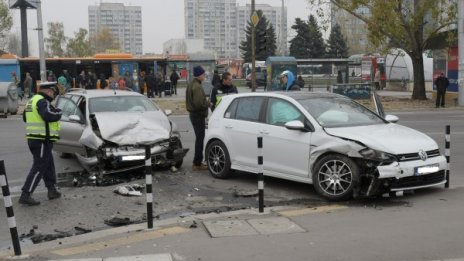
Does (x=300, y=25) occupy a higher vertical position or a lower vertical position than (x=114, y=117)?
higher

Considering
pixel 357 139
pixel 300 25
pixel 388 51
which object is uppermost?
pixel 300 25

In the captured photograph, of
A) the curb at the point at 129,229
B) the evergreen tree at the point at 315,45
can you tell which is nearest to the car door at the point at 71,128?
the curb at the point at 129,229

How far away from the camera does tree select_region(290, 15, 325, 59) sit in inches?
3108

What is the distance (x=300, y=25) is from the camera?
259 ft

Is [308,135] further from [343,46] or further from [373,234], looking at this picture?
[343,46]

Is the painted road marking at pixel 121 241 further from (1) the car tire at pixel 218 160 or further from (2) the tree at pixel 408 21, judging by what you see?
(2) the tree at pixel 408 21

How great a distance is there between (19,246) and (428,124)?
14616 millimetres

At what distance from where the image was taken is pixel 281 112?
856 centimetres

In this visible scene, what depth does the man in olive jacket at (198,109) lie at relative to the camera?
10039 mm

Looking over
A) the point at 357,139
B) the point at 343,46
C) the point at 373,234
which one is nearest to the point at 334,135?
the point at 357,139

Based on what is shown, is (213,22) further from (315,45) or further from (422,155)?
(422,155)

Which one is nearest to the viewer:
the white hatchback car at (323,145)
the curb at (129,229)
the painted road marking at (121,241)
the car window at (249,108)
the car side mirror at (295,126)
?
the painted road marking at (121,241)

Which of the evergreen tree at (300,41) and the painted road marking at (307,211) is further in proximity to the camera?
the evergreen tree at (300,41)

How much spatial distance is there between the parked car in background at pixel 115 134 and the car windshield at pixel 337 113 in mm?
2640
